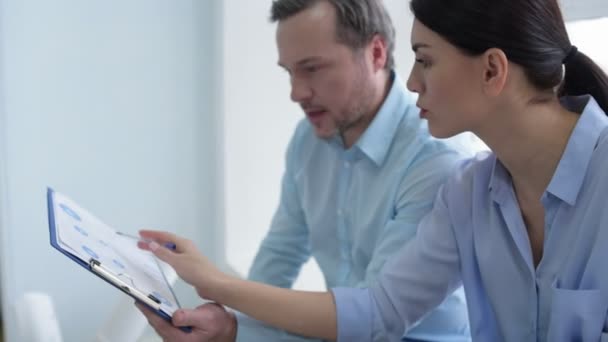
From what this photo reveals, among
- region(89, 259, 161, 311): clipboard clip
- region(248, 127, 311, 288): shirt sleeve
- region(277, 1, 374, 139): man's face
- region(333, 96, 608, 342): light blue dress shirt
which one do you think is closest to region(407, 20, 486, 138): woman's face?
region(333, 96, 608, 342): light blue dress shirt

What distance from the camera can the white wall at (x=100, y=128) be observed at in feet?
5.84

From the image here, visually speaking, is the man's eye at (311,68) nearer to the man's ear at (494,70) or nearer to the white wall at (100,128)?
the man's ear at (494,70)

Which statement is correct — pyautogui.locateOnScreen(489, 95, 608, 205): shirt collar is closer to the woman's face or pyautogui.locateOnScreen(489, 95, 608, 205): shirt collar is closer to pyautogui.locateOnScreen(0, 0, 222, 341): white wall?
the woman's face

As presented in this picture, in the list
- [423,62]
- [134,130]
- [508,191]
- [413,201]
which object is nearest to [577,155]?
[508,191]

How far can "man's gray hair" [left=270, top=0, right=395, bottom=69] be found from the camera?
1276 mm

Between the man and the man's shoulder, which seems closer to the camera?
the man's shoulder

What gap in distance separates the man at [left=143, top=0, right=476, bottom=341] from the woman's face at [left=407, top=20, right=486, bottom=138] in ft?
0.70

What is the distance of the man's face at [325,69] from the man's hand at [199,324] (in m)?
0.39

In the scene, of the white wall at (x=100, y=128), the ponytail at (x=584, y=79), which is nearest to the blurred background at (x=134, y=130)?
the white wall at (x=100, y=128)

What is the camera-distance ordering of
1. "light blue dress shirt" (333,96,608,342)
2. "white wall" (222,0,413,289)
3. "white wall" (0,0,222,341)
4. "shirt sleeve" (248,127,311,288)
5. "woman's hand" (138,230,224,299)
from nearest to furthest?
"light blue dress shirt" (333,96,608,342) → "woman's hand" (138,230,224,299) → "shirt sleeve" (248,127,311,288) → "white wall" (0,0,222,341) → "white wall" (222,0,413,289)

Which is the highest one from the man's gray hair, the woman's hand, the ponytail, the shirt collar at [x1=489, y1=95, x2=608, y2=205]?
the man's gray hair

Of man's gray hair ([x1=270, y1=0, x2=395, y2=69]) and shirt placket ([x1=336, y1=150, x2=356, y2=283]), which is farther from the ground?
man's gray hair ([x1=270, y1=0, x2=395, y2=69])

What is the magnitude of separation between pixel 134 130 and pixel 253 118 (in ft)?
1.06

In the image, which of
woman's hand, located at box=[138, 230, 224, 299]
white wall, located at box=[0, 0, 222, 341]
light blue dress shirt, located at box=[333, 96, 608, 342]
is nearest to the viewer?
light blue dress shirt, located at box=[333, 96, 608, 342]
